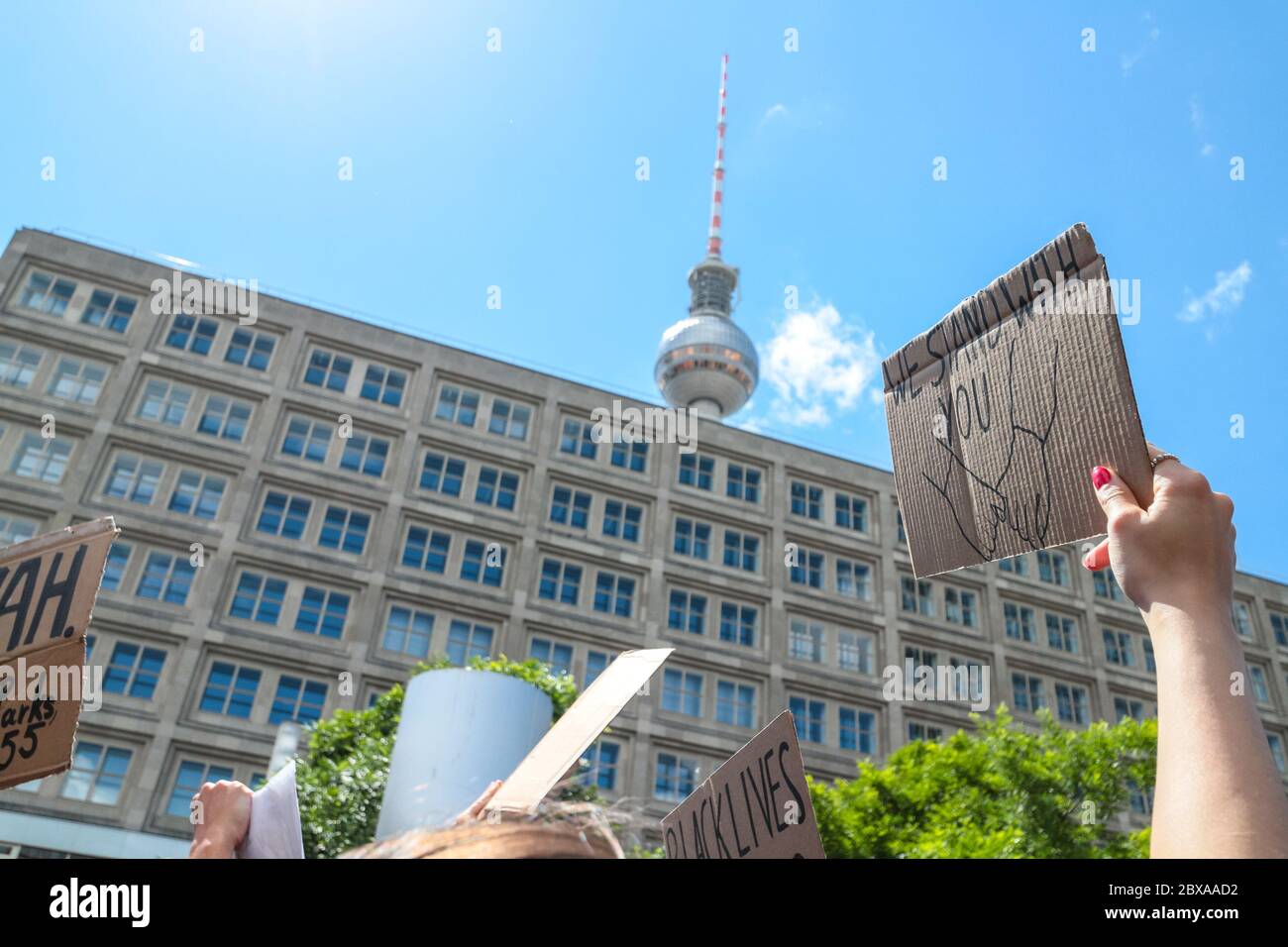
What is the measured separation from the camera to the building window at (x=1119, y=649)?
44062mm

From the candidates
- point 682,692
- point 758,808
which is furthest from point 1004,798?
point 758,808

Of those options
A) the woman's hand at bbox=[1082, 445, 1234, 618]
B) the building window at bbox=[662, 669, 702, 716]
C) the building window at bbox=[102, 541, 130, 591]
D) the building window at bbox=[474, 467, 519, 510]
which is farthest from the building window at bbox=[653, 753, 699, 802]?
the woman's hand at bbox=[1082, 445, 1234, 618]

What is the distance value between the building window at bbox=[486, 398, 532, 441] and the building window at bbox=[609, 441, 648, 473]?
3.64 m

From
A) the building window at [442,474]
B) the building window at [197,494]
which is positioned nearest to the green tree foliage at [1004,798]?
the building window at [442,474]

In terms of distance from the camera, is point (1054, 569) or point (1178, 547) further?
point (1054, 569)

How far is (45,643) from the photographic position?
322cm

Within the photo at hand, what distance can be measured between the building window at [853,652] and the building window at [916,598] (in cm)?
250

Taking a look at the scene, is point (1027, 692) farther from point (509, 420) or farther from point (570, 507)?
point (509, 420)

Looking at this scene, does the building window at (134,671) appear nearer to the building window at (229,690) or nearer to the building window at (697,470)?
the building window at (229,690)

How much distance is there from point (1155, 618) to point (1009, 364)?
91 centimetres

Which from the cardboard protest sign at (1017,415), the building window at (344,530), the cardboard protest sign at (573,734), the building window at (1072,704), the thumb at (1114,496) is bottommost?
the cardboard protest sign at (573,734)

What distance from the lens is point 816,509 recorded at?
4312 cm

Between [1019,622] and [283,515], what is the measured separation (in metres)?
29.7

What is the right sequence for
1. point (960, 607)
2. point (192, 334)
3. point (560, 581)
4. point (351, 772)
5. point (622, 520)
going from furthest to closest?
point (960, 607), point (622, 520), point (560, 581), point (192, 334), point (351, 772)
